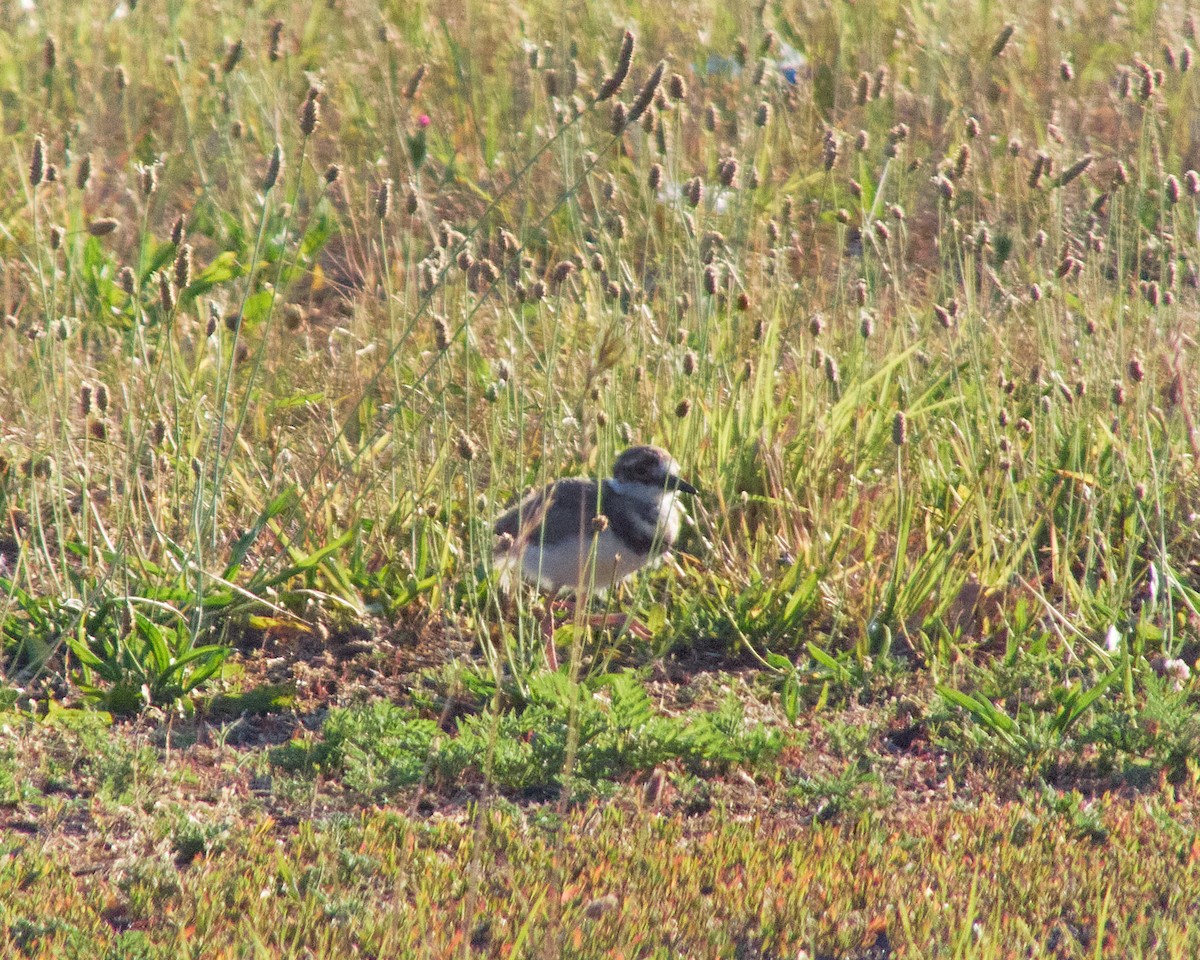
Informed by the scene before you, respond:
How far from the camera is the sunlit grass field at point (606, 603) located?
10.5 feet

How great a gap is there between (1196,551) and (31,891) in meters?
3.96

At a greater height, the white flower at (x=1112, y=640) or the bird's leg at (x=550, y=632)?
the white flower at (x=1112, y=640)

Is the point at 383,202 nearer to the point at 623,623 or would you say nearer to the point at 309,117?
the point at 309,117

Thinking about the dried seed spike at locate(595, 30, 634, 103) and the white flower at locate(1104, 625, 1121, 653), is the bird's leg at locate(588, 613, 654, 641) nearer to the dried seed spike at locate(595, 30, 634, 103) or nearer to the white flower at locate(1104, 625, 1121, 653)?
the white flower at locate(1104, 625, 1121, 653)

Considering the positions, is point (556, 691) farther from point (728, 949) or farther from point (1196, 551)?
point (1196, 551)

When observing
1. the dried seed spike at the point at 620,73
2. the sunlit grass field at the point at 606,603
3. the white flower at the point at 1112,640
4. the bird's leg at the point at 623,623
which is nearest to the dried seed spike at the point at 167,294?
the sunlit grass field at the point at 606,603

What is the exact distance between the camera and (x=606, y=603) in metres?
4.84

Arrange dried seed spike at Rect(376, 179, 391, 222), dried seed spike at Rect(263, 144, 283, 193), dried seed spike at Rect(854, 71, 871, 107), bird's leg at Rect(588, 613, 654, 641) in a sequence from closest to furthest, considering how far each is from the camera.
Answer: dried seed spike at Rect(263, 144, 283, 193) < dried seed spike at Rect(376, 179, 391, 222) < bird's leg at Rect(588, 613, 654, 641) < dried seed spike at Rect(854, 71, 871, 107)

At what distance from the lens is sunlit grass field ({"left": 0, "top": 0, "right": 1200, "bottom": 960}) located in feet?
10.5

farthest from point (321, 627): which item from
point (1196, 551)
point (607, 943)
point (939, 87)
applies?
point (939, 87)

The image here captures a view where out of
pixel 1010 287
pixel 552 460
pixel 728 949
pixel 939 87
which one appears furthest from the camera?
pixel 939 87

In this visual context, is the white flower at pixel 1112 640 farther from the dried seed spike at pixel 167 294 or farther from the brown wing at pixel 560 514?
the dried seed spike at pixel 167 294

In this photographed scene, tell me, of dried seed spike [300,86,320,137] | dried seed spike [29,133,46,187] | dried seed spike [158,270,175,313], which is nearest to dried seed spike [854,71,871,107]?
dried seed spike [300,86,320,137]

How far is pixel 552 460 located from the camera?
5.50 metres
